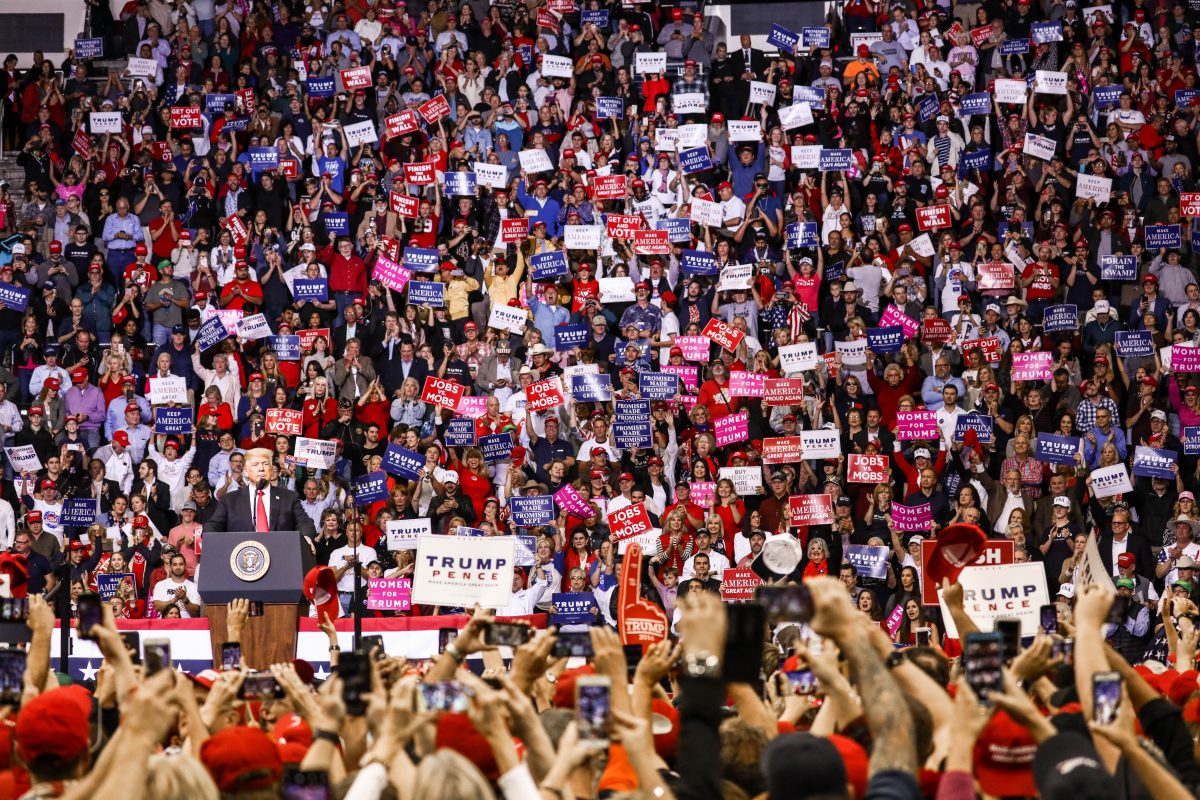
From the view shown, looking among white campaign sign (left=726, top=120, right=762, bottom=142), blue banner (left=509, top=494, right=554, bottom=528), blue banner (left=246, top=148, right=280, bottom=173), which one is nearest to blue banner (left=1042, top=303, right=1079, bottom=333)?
white campaign sign (left=726, top=120, right=762, bottom=142)

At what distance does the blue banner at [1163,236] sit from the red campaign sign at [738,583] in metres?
6.46

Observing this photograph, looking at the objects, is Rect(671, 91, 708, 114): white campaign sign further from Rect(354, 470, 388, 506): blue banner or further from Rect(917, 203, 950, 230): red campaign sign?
Rect(354, 470, 388, 506): blue banner

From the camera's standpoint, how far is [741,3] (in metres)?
23.4

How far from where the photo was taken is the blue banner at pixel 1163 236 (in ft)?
58.9

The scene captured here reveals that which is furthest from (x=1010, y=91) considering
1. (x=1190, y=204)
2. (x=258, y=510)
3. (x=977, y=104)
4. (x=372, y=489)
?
(x=258, y=510)

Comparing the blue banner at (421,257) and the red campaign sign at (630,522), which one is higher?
the blue banner at (421,257)

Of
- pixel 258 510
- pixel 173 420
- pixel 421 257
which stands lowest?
pixel 173 420

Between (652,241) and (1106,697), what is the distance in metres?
14.8

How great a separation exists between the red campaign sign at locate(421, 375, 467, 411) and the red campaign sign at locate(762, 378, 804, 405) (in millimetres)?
3001

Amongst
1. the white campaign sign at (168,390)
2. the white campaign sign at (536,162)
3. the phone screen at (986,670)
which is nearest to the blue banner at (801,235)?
the white campaign sign at (536,162)

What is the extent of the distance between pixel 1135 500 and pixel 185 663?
849 centimetres

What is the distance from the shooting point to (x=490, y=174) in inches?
776

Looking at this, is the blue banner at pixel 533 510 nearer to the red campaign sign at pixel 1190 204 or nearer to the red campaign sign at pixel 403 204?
the red campaign sign at pixel 403 204

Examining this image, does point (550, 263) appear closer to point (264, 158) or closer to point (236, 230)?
point (236, 230)
